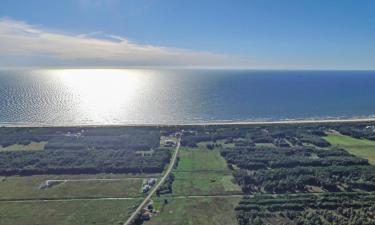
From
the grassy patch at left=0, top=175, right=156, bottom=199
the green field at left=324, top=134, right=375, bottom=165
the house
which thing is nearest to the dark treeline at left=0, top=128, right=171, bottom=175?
the grassy patch at left=0, top=175, right=156, bottom=199

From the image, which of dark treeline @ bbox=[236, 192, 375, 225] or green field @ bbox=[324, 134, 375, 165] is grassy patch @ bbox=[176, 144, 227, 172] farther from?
green field @ bbox=[324, 134, 375, 165]

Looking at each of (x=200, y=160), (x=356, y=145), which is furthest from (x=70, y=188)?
(x=356, y=145)

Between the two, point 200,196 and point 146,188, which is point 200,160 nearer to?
point 200,196

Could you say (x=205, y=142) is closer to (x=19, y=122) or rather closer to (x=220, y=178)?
(x=220, y=178)

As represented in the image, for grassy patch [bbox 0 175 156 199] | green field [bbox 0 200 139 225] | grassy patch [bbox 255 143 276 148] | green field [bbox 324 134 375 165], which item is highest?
green field [bbox 324 134 375 165]

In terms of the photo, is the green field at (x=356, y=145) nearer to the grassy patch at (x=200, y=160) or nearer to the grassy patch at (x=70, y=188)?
the grassy patch at (x=200, y=160)

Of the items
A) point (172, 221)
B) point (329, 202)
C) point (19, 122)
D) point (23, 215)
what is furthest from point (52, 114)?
point (329, 202)

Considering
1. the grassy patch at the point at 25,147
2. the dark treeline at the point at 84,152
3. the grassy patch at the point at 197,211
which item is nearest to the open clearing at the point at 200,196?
the grassy patch at the point at 197,211
